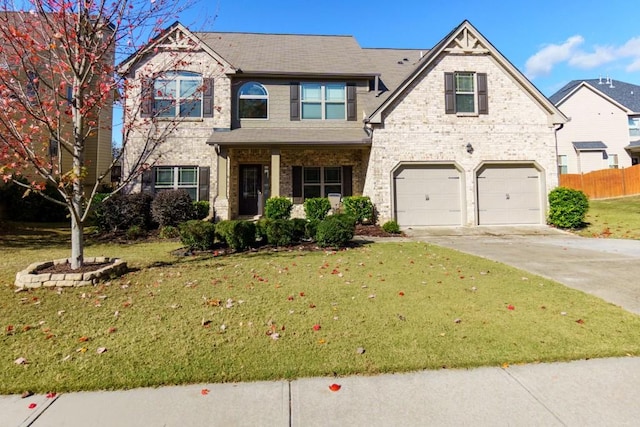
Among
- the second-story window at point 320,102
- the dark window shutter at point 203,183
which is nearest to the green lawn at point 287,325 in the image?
the dark window shutter at point 203,183

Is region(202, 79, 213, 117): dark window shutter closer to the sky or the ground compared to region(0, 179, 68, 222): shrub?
closer to the sky

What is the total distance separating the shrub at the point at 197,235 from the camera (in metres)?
8.57

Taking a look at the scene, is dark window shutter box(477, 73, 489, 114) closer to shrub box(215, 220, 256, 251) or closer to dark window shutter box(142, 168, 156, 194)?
shrub box(215, 220, 256, 251)

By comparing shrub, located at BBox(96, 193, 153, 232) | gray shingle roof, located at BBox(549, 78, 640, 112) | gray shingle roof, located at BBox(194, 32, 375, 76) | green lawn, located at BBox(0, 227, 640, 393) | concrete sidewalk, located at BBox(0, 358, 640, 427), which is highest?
gray shingle roof, located at BBox(549, 78, 640, 112)

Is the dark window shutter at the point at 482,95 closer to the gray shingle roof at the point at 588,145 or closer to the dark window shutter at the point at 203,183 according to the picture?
the dark window shutter at the point at 203,183

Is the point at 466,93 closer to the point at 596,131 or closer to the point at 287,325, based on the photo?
the point at 287,325

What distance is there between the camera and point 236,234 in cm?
870

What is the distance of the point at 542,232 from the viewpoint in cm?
1279

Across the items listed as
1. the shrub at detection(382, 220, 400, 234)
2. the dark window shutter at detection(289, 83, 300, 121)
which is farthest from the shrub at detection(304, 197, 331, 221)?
the dark window shutter at detection(289, 83, 300, 121)

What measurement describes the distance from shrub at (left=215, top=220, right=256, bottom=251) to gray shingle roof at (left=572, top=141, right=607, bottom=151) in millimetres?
27503

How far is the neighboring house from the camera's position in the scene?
26031mm

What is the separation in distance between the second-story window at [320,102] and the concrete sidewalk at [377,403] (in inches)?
536

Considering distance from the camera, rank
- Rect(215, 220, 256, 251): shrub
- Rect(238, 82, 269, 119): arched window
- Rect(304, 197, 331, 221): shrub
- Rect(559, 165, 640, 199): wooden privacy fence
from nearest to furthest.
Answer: Rect(215, 220, 256, 251): shrub < Rect(304, 197, 331, 221): shrub < Rect(238, 82, 269, 119): arched window < Rect(559, 165, 640, 199): wooden privacy fence

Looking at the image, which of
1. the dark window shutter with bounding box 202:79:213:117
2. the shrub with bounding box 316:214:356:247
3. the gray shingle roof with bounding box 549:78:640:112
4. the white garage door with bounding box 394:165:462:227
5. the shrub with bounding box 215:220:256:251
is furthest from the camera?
the gray shingle roof with bounding box 549:78:640:112
